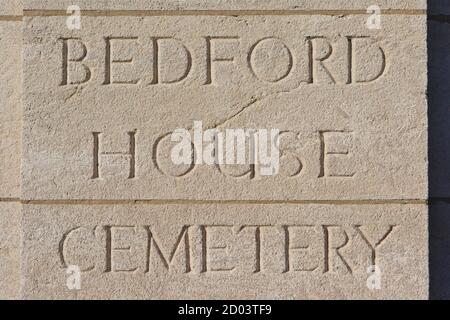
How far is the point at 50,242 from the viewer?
328 cm

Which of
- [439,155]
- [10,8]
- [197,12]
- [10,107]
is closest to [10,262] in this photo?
[10,107]

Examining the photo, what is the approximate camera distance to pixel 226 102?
10.8 ft

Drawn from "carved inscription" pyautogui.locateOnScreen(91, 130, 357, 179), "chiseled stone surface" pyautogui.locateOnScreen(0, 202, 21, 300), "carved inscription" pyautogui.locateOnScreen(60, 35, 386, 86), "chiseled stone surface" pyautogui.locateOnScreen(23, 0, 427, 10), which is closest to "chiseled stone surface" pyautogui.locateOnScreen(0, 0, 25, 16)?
"chiseled stone surface" pyautogui.locateOnScreen(23, 0, 427, 10)

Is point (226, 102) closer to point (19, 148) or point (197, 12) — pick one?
point (197, 12)

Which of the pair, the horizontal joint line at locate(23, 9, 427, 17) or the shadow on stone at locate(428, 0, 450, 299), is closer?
the horizontal joint line at locate(23, 9, 427, 17)

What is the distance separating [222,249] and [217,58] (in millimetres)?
1036

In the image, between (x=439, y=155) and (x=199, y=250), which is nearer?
(x=199, y=250)

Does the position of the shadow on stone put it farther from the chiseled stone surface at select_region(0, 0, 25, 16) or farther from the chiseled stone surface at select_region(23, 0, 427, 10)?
the chiseled stone surface at select_region(0, 0, 25, 16)

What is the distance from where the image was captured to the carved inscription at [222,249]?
327cm

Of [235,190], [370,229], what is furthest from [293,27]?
[370,229]

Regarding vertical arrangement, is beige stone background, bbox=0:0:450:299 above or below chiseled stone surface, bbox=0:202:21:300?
above

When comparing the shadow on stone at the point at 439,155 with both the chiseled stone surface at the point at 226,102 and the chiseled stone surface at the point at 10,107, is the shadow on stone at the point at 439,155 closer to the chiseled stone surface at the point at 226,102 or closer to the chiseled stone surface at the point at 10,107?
the chiseled stone surface at the point at 226,102

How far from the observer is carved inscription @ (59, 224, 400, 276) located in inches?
129
